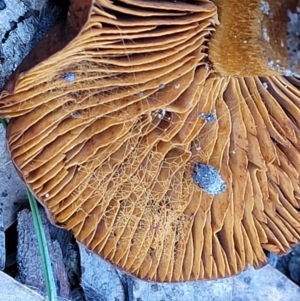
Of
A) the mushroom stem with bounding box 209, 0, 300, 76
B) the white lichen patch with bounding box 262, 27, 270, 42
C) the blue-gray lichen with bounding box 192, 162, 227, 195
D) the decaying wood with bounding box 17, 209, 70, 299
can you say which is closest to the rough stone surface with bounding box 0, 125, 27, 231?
the decaying wood with bounding box 17, 209, 70, 299

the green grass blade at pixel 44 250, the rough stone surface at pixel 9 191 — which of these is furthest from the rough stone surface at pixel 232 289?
the rough stone surface at pixel 9 191

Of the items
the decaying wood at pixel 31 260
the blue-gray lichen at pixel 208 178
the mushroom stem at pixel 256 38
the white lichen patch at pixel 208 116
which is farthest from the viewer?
the decaying wood at pixel 31 260

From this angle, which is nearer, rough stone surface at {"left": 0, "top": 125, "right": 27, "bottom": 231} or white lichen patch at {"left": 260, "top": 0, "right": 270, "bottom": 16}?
white lichen patch at {"left": 260, "top": 0, "right": 270, "bottom": 16}

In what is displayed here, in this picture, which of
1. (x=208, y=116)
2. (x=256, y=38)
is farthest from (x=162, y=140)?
(x=256, y=38)

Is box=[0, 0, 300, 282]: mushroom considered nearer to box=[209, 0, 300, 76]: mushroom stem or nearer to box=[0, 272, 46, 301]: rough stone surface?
box=[209, 0, 300, 76]: mushroom stem

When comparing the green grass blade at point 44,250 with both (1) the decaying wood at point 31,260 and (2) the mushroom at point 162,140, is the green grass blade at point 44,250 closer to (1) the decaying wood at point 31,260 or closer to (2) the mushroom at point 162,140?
(1) the decaying wood at point 31,260

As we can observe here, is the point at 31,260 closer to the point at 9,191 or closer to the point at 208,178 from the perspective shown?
the point at 9,191
